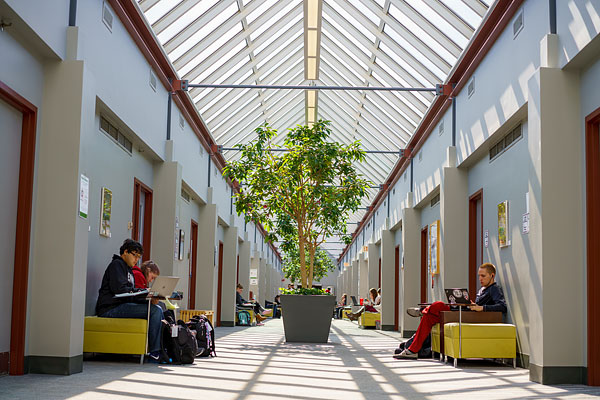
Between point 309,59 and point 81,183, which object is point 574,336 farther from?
point 309,59

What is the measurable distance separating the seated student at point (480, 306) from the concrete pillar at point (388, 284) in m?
9.00

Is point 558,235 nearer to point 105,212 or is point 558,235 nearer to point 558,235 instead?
point 558,235

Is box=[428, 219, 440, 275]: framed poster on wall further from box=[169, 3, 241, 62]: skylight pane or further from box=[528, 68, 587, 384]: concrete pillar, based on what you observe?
box=[528, 68, 587, 384]: concrete pillar

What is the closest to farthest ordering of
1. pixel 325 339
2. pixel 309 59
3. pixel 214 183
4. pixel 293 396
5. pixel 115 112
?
1. pixel 293 396
2. pixel 115 112
3. pixel 325 339
4. pixel 309 59
5. pixel 214 183

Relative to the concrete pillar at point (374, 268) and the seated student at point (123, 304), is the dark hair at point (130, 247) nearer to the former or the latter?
the seated student at point (123, 304)

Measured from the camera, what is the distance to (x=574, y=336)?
5.54 meters

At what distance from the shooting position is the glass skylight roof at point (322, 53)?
906 cm

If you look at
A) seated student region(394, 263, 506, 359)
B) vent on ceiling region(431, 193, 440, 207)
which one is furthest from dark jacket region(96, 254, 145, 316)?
vent on ceiling region(431, 193, 440, 207)

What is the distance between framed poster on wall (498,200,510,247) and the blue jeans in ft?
13.0

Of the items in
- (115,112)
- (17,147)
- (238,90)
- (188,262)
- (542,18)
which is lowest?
(188,262)

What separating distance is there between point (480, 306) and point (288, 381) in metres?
3.04

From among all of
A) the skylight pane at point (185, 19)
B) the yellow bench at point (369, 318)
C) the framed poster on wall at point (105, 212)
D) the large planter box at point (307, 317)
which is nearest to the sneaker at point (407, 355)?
the large planter box at point (307, 317)

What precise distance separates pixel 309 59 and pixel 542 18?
19.8 feet

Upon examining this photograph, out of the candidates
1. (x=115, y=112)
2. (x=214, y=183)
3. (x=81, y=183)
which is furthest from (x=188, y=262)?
(x=81, y=183)
